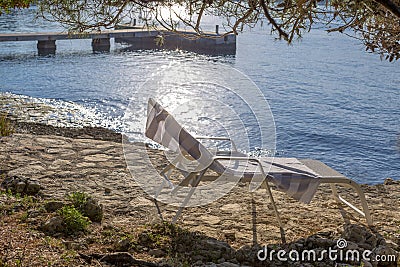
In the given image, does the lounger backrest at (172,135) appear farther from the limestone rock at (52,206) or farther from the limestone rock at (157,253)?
the limestone rock at (52,206)

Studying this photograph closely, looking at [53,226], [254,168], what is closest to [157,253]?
[53,226]

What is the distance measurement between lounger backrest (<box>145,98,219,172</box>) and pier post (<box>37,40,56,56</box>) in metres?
16.1

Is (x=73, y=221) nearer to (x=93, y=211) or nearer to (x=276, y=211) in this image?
(x=93, y=211)

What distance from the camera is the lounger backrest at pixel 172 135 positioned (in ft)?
11.3

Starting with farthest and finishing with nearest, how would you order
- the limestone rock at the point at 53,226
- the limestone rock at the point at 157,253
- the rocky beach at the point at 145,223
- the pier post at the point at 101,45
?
the pier post at the point at 101,45 → the limestone rock at the point at 53,226 → the limestone rock at the point at 157,253 → the rocky beach at the point at 145,223

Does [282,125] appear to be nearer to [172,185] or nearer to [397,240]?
[172,185]

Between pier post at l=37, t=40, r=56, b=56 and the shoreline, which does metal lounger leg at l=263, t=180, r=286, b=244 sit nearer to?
the shoreline

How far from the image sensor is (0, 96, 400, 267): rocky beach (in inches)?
116

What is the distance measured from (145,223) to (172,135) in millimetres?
622

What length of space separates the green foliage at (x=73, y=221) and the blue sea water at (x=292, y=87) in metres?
2.03

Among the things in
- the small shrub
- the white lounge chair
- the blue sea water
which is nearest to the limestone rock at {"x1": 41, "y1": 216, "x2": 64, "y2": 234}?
the small shrub

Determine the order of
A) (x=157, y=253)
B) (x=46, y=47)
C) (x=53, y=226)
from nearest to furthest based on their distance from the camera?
1. (x=157, y=253)
2. (x=53, y=226)
3. (x=46, y=47)

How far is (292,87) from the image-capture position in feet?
44.8

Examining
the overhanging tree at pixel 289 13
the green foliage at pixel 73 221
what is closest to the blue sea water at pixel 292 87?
the overhanging tree at pixel 289 13
